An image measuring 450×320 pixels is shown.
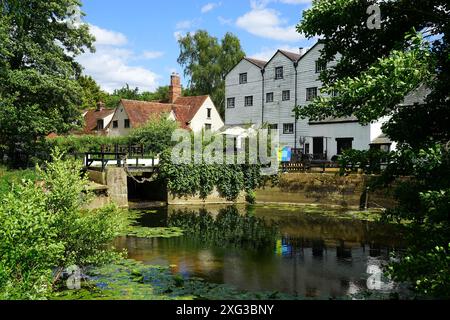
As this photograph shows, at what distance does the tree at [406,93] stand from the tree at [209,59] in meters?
46.2

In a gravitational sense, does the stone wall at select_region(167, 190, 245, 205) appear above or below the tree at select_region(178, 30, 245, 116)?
below

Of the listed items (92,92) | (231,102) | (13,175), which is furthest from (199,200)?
(92,92)

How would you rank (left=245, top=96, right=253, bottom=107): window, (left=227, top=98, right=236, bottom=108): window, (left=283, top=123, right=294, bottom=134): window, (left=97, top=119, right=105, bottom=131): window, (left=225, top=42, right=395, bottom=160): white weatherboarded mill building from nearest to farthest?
(left=225, top=42, right=395, bottom=160): white weatherboarded mill building → (left=283, top=123, right=294, bottom=134): window → (left=245, top=96, right=253, bottom=107): window → (left=227, top=98, right=236, bottom=108): window → (left=97, top=119, right=105, bottom=131): window

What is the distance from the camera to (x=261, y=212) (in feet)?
89.0

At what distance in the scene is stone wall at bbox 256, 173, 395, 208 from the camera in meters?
26.7

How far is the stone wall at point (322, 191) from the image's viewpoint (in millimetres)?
26730

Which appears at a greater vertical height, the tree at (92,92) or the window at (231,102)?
the tree at (92,92)

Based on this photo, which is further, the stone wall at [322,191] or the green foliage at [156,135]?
the green foliage at [156,135]

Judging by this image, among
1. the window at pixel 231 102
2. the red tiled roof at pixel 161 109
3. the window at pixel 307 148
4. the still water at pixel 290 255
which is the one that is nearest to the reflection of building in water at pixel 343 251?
the still water at pixel 290 255

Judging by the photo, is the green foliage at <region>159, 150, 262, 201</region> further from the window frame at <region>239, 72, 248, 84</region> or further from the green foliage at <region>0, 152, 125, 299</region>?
the green foliage at <region>0, 152, 125, 299</region>

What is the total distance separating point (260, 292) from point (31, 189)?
20.9 ft

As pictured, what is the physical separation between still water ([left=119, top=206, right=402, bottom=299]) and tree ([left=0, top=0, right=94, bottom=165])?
333 inches

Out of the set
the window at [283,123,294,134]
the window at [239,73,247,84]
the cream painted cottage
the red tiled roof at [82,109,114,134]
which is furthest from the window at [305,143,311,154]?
the red tiled roof at [82,109,114,134]

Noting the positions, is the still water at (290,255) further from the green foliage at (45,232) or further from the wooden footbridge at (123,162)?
the wooden footbridge at (123,162)
